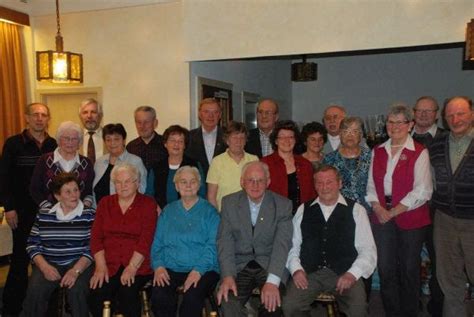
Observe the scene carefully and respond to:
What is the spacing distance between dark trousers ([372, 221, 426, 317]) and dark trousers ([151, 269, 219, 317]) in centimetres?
111

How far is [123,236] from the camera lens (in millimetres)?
3119

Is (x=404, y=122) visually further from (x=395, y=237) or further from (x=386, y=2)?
(x=386, y=2)

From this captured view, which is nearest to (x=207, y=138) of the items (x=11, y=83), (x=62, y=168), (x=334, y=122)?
(x=334, y=122)

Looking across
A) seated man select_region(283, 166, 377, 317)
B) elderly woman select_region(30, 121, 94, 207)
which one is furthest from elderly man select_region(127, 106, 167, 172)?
seated man select_region(283, 166, 377, 317)

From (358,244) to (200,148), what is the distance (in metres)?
1.63

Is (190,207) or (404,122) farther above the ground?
(404,122)

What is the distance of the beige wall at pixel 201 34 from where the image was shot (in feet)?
13.2

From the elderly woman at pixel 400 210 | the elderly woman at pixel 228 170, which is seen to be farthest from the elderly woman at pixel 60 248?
the elderly woman at pixel 400 210

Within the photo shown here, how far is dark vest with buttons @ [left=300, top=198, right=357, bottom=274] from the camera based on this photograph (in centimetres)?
295

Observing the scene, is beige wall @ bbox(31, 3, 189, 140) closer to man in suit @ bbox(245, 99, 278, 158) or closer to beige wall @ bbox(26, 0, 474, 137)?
beige wall @ bbox(26, 0, 474, 137)

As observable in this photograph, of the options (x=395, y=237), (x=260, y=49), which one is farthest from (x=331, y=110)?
(x=395, y=237)

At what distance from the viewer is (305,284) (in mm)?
2887

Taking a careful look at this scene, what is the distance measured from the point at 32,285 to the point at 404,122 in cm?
268

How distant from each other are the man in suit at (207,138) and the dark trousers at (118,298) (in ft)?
4.05
